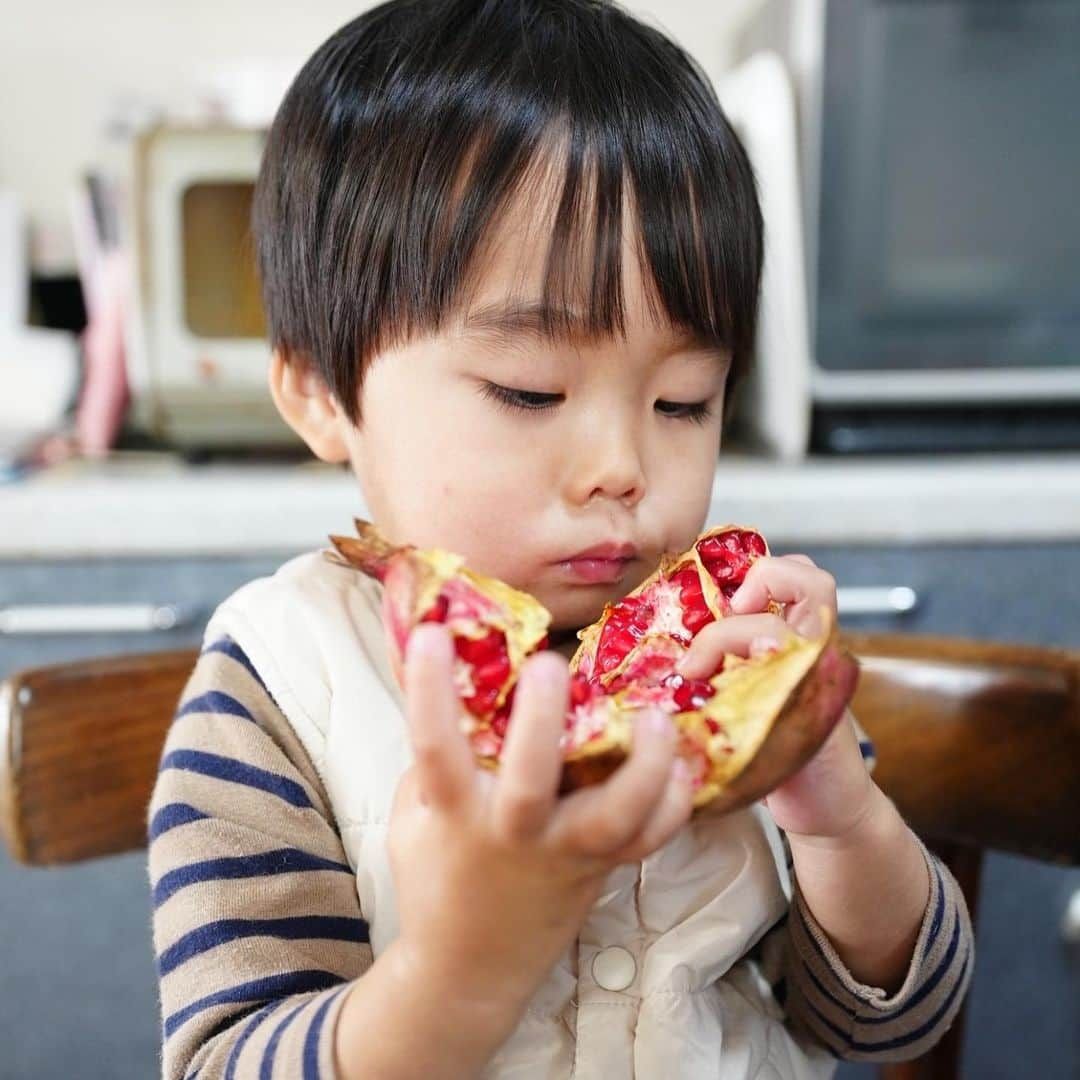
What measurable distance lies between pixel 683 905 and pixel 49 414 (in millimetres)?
1085

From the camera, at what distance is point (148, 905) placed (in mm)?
1142

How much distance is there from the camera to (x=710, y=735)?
38 cm

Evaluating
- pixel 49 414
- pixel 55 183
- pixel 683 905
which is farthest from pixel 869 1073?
pixel 55 183

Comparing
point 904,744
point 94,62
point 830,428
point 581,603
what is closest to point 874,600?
point 830,428

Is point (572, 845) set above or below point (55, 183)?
below

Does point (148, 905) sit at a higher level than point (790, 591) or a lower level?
lower

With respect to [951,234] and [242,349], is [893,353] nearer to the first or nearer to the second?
[951,234]

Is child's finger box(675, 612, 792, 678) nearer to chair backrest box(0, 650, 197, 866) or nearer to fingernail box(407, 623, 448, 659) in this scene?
fingernail box(407, 623, 448, 659)

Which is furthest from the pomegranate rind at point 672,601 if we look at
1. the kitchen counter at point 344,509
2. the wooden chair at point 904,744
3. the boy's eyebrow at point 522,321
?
the kitchen counter at point 344,509

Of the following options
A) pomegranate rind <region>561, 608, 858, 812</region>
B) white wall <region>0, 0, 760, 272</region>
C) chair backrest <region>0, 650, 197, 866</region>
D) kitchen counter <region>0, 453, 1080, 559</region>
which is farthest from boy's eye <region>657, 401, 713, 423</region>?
white wall <region>0, 0, 760, 272</region>

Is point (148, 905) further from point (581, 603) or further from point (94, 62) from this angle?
point (94, 62)

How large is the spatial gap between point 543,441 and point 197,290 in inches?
32.1

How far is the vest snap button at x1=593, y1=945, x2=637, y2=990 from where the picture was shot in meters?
0.56

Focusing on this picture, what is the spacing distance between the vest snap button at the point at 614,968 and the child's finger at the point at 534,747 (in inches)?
9.7
